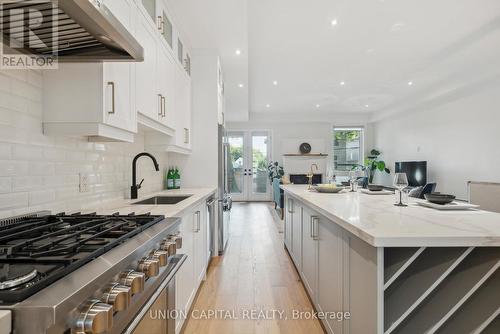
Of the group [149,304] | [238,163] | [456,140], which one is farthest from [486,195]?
[238,163]

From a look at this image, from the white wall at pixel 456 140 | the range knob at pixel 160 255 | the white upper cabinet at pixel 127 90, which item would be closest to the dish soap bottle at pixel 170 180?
the white upper cabinet at pixel 127 90

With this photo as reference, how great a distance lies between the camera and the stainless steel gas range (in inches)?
19.8

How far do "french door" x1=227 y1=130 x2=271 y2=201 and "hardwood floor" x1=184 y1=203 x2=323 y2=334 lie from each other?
537cm

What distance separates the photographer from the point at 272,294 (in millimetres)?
2443

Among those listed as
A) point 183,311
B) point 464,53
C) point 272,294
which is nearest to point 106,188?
point 183,311

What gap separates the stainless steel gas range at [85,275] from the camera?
0.50 meters

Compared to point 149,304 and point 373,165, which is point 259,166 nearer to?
point 373,165

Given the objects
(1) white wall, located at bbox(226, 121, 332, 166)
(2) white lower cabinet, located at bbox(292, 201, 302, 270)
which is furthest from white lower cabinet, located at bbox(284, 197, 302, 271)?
(1) white wall, located at bbox(226, 121, 332, 166)

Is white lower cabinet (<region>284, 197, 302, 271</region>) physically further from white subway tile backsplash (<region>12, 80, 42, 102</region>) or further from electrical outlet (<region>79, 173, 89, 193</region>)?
white subway tile backsplash (<region>12, 80, 42, 102</region>)

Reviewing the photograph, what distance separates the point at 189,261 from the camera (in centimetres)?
192

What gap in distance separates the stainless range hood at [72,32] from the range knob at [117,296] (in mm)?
→ 890

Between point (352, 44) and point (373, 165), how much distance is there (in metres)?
5.46

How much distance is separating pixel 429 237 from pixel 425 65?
5.09 m

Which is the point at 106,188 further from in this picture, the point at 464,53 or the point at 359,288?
the point at 464,53
